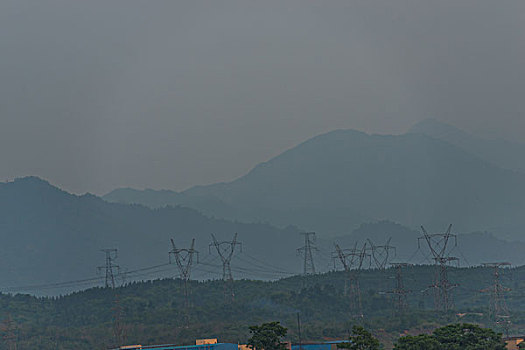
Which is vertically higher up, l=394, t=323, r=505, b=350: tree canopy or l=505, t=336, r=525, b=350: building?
l=394, t=323, r=505, b=350: tree canopy

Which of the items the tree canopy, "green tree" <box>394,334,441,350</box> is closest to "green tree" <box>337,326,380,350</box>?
the tree canopy

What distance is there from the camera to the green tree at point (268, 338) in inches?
4601

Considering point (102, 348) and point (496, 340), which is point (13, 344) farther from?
point (496, 340)

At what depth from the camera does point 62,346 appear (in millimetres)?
193375

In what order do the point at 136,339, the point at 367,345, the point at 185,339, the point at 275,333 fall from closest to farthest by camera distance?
the point at 367,345, the point at 275,333, the point at 185,339, the point at 136,339

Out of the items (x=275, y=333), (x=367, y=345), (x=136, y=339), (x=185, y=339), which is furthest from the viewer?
(x=136, y=339)

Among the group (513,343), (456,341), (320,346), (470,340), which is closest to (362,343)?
(456,341)

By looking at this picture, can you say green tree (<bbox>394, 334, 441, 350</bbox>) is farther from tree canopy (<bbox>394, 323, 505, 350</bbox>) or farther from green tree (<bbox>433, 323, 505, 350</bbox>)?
green tree (<bbox>433, 323, 505, 350</bbox>)

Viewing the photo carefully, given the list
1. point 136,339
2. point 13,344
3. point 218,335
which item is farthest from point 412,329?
point 13,344

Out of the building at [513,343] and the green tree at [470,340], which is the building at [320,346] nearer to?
the green tree at [470,340]

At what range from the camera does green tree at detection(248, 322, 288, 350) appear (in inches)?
4601

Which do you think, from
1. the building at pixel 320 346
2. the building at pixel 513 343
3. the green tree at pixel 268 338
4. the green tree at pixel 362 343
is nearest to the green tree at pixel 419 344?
the green tree at pixel 362 343

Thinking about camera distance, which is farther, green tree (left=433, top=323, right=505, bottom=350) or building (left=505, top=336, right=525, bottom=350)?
building (left=505, top=336, right=525, bottom=350)

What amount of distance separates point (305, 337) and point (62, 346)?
55781mm
